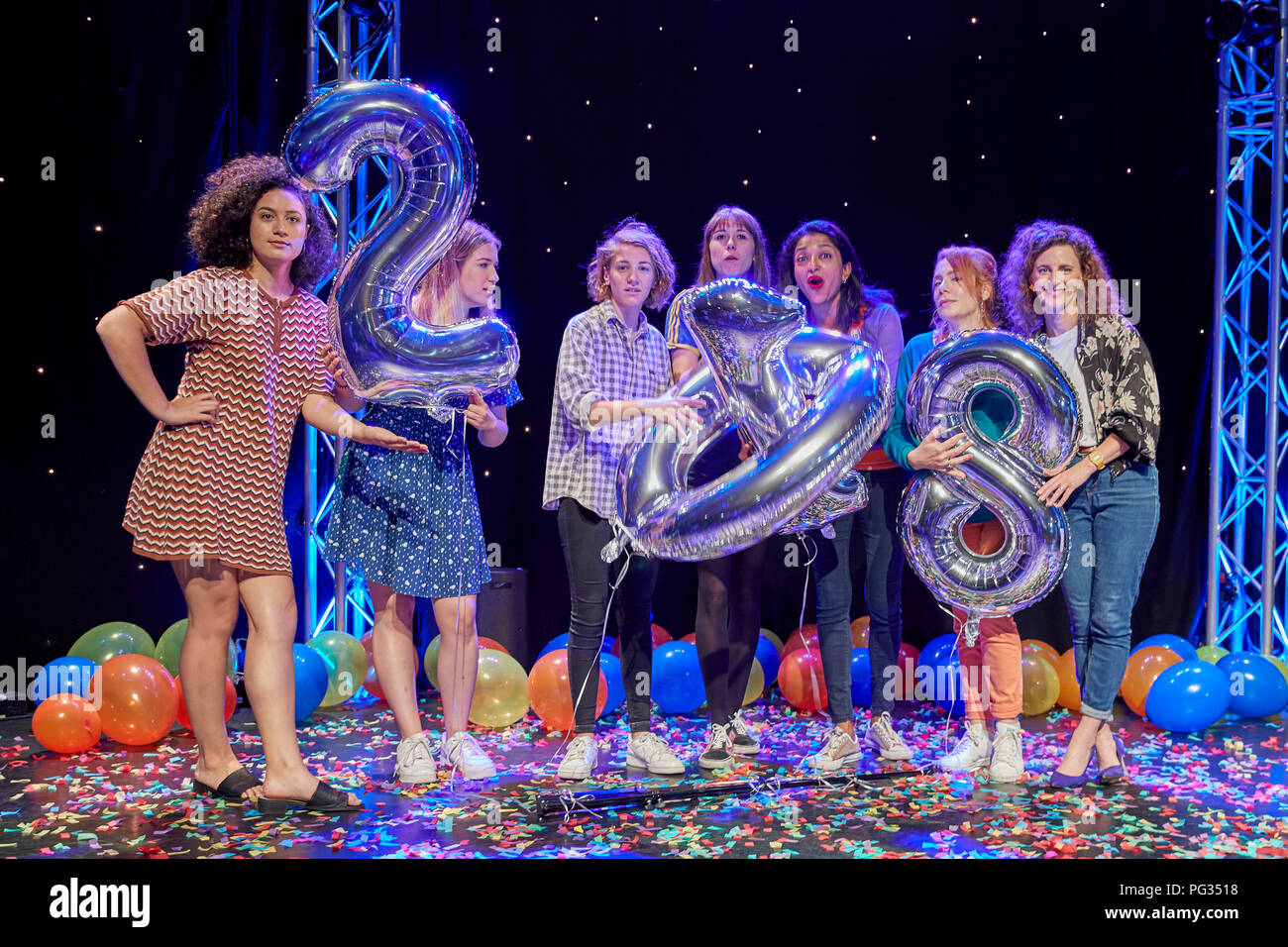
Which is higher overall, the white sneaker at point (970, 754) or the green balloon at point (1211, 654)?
the green balloon at point (1211, 654)

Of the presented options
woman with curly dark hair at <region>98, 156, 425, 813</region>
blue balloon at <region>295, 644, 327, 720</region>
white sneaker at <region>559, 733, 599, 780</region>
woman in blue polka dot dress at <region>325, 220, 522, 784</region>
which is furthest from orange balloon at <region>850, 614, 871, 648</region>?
woman with curly dark hair at <region>98, 156, 425, 813</region>

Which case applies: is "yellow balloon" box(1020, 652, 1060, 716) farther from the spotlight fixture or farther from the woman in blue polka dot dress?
the spotlight fixture

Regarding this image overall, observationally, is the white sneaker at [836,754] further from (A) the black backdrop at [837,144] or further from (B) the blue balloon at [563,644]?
(A) the black backdrop at [837,144]

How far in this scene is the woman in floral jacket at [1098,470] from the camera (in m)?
3.18

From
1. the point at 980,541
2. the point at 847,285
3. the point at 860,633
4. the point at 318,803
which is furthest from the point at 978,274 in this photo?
the point at 318,803

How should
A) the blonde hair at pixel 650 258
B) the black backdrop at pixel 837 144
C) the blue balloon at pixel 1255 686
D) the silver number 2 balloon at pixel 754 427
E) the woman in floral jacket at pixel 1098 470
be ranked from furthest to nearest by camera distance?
the black backdrop at pixel 837 144 < the blue balloon at pixel 1255 686 < the blonde hair at pixel 650 258 < the woman in floral jacket at pixel 1098 470 < the silver number 2 balloon at pixel 754 427

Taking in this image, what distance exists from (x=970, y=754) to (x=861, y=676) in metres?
0.77

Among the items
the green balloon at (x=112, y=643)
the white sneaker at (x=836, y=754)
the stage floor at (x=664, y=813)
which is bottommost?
the stage floor at (x=664, y=813)

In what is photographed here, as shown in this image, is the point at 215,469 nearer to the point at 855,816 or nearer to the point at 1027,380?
the point at 855,816

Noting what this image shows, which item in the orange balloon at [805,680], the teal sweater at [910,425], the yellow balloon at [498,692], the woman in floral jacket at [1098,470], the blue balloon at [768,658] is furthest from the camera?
the blue balloon at [768,658]

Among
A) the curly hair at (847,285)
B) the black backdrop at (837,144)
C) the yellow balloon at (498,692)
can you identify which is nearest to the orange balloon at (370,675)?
the yellow balloon at (498,692)

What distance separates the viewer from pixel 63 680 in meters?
3.88

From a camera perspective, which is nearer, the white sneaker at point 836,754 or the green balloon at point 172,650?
the white sneaker at point 836,754

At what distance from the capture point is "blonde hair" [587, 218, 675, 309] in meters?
3.38
